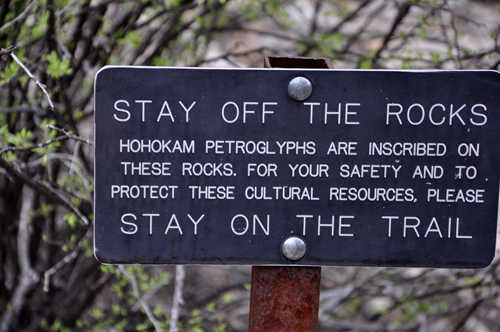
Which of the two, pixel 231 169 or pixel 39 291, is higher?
pixel 231 169

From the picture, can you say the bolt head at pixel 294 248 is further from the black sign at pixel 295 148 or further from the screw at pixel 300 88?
the screw at pixel 300 88

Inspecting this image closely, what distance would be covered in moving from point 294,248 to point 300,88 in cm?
37

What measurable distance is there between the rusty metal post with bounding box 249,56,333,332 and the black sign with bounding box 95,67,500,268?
0.51 ft

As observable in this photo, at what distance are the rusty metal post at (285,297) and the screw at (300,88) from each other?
1.35 ft

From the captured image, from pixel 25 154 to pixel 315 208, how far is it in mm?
1619

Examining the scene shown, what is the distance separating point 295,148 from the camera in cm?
102

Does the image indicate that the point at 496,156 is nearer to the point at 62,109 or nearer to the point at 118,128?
the point at 118,128

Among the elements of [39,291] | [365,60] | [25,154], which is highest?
[365,60]

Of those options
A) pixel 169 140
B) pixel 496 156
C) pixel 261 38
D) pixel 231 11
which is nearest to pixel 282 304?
pixel 169 140

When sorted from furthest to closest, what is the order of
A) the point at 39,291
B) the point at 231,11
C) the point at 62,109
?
the point at 231,11 → the point at 39,291 → the point at 62,109

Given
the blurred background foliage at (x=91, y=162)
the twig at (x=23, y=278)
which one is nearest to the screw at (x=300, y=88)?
the blurred background foliage at (x=91, y=162)

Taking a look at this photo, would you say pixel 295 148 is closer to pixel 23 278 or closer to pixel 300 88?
pixel 300 88

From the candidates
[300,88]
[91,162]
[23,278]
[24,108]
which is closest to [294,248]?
[300,88]

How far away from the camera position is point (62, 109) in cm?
205
